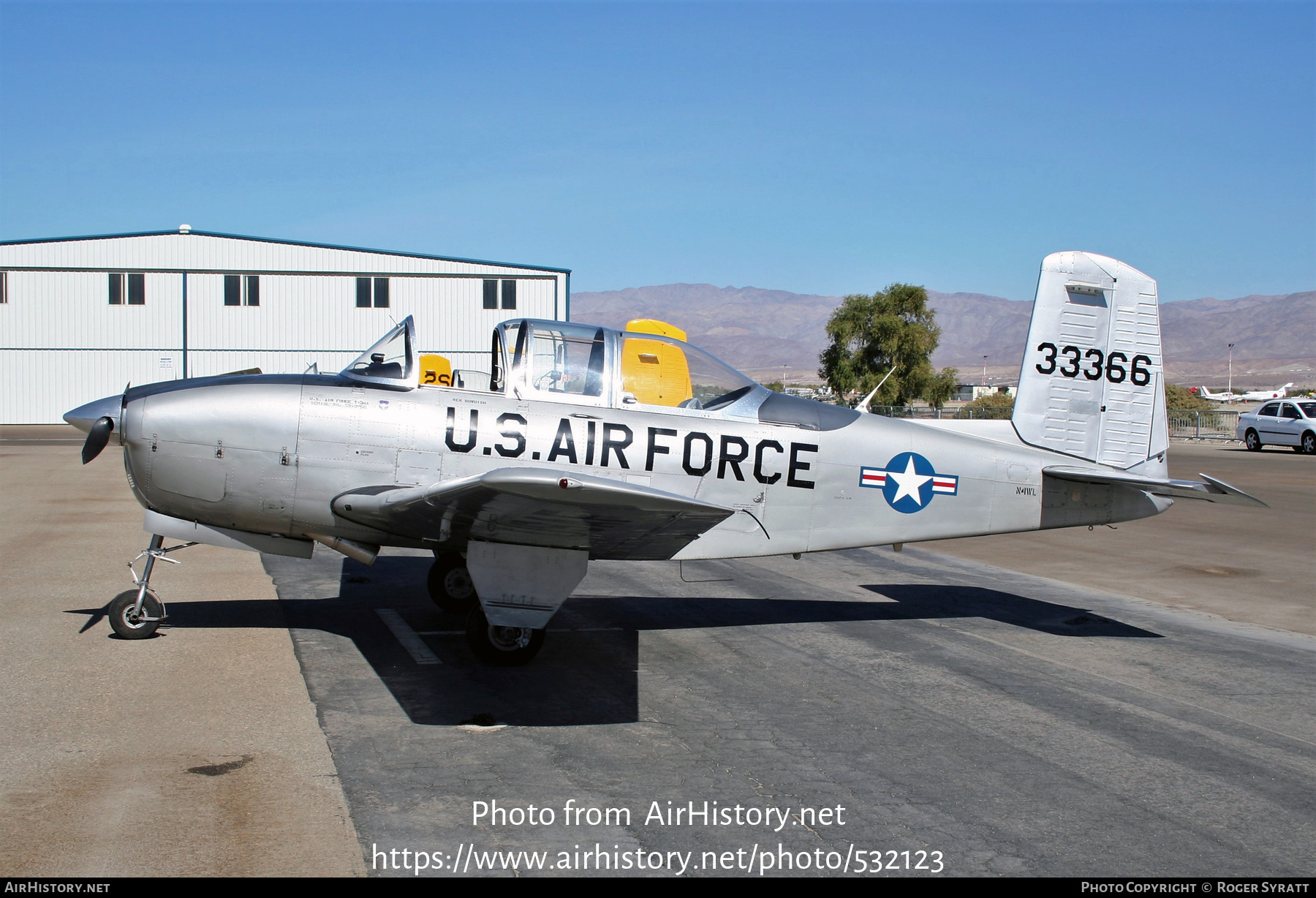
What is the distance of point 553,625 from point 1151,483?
498cm

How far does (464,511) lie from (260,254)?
3857cm

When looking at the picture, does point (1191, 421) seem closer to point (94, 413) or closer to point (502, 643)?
point (502, 643)

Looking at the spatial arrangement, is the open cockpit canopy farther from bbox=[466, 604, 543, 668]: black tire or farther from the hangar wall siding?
the hangar wall siding

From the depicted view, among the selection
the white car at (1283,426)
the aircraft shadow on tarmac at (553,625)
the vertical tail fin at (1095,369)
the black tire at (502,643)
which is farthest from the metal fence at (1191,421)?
the black tire at (502,643)

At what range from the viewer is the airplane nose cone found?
6391mm

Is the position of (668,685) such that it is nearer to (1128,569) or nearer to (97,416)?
(97,416)

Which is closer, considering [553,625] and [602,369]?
[602,369]

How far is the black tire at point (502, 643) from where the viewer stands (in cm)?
635

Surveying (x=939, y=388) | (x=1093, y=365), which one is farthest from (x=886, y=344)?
(x=1093, y=365)

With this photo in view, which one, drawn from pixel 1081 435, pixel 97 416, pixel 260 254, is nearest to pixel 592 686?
pixel 97 416

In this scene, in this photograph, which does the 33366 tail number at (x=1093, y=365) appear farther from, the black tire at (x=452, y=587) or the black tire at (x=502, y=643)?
the black tire at (x=452, y=587)

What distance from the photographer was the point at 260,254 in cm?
3972

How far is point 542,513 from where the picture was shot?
5.36 meters

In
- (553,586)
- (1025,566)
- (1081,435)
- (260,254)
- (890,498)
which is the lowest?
(1025,566)
